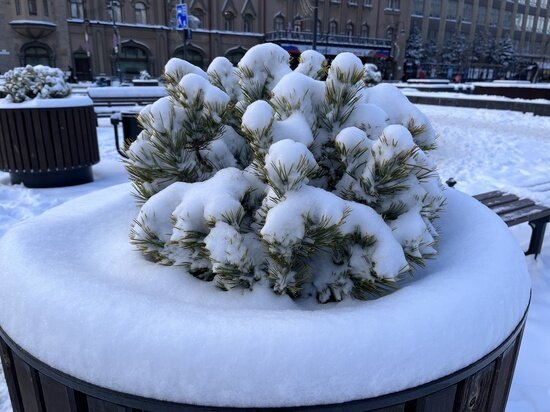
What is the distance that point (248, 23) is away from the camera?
4322cm

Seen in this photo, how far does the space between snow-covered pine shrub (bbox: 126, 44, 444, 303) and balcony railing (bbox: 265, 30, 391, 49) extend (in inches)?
1558

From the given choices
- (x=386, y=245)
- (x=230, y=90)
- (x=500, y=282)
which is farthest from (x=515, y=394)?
(x=230, y=90)

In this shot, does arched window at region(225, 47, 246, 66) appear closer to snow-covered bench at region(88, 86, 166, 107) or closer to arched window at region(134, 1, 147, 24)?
arched window at region(134, 1, 147, 24)

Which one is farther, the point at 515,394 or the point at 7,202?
the point at 7,202

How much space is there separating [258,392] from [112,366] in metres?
0.40

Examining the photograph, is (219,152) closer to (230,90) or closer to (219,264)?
(230,90)

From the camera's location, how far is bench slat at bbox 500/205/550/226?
3868mm

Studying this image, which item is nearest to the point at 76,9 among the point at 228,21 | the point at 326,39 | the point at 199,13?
the point at 199,13

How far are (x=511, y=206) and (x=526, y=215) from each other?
0.85 ft

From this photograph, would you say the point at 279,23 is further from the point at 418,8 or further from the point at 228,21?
the point at 418,8

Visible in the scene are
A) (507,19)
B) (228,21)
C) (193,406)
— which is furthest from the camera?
(507,19)

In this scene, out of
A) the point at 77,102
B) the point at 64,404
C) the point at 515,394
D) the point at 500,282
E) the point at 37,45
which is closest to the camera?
the point at 64,404

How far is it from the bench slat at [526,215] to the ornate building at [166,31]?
31502 mm

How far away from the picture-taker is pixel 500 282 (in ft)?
4.83
